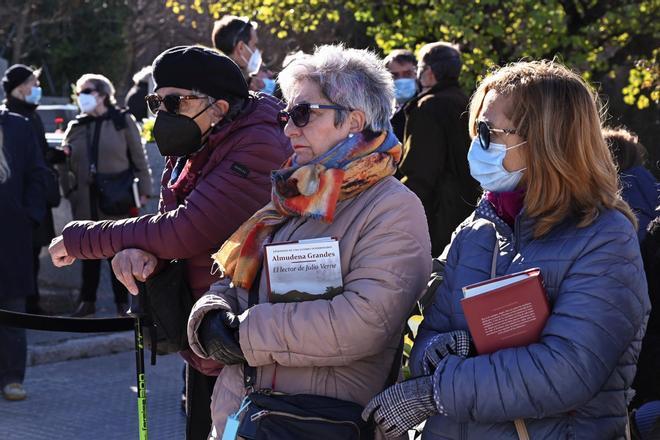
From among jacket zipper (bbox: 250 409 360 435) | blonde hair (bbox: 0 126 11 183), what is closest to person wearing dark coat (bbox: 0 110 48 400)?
blonde hair (bbox: 0 126 11 183)

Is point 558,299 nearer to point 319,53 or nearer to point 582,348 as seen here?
point 582,348

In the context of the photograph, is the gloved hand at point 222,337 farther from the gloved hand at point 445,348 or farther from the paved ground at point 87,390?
the paved ground at point 87,390

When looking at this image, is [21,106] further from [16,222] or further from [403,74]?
[403,74]

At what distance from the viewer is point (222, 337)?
3018mm

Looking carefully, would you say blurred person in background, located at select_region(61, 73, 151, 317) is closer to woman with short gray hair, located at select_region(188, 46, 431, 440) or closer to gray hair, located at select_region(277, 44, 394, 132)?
woman with short gray hair, located at select_region(188, 46, 431, 440)

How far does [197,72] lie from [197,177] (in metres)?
0.39

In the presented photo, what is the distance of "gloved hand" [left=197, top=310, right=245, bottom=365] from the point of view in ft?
9.90

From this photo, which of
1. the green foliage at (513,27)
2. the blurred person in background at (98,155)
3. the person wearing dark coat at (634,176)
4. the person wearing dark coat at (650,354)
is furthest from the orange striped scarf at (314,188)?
the green foliage at (513,27)

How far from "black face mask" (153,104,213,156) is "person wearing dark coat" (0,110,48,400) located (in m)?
2.87

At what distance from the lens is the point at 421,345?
9.27ft

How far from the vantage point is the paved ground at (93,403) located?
613 cm

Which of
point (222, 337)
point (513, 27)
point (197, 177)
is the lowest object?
point (222, 337)

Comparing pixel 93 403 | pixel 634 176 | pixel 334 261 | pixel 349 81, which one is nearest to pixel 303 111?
pixel 349 81

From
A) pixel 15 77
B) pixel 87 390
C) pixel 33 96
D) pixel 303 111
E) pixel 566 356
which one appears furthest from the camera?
pixel 33 96
